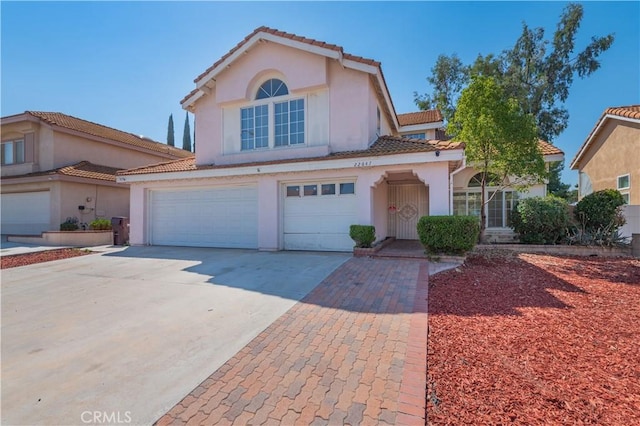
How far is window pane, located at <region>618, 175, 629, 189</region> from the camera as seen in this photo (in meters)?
15.4

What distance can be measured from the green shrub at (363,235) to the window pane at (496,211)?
918cm

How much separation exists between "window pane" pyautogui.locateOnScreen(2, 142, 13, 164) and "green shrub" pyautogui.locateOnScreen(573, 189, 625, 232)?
111 ft

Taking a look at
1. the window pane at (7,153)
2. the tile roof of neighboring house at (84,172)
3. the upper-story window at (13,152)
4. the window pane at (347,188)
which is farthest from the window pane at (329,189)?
the window pane at (7,153)

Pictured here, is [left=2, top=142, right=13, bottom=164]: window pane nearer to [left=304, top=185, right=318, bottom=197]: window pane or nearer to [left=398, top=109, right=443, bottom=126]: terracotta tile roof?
[left=304, top=185, right=318, bottom=197]: window pane

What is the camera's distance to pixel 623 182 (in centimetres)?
1577

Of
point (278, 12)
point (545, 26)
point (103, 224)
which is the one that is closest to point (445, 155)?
point (278, 12)

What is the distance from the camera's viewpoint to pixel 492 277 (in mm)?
7430

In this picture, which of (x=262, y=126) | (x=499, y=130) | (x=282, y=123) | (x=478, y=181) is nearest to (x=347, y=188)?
(x=282, y=123)

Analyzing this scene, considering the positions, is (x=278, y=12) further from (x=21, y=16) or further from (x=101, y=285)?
(x=101, y=285)

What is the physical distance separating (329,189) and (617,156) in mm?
17305

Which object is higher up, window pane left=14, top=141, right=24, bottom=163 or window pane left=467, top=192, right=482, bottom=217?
window pane left=14, top=141, right=24, bottom=163

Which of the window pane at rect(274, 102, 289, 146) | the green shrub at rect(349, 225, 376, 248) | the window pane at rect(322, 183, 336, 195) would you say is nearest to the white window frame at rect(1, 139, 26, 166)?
the window pane at rect(274, 102, 289, 146)

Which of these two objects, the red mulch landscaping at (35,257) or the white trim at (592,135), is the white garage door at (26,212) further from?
the white trim at (592,135)
